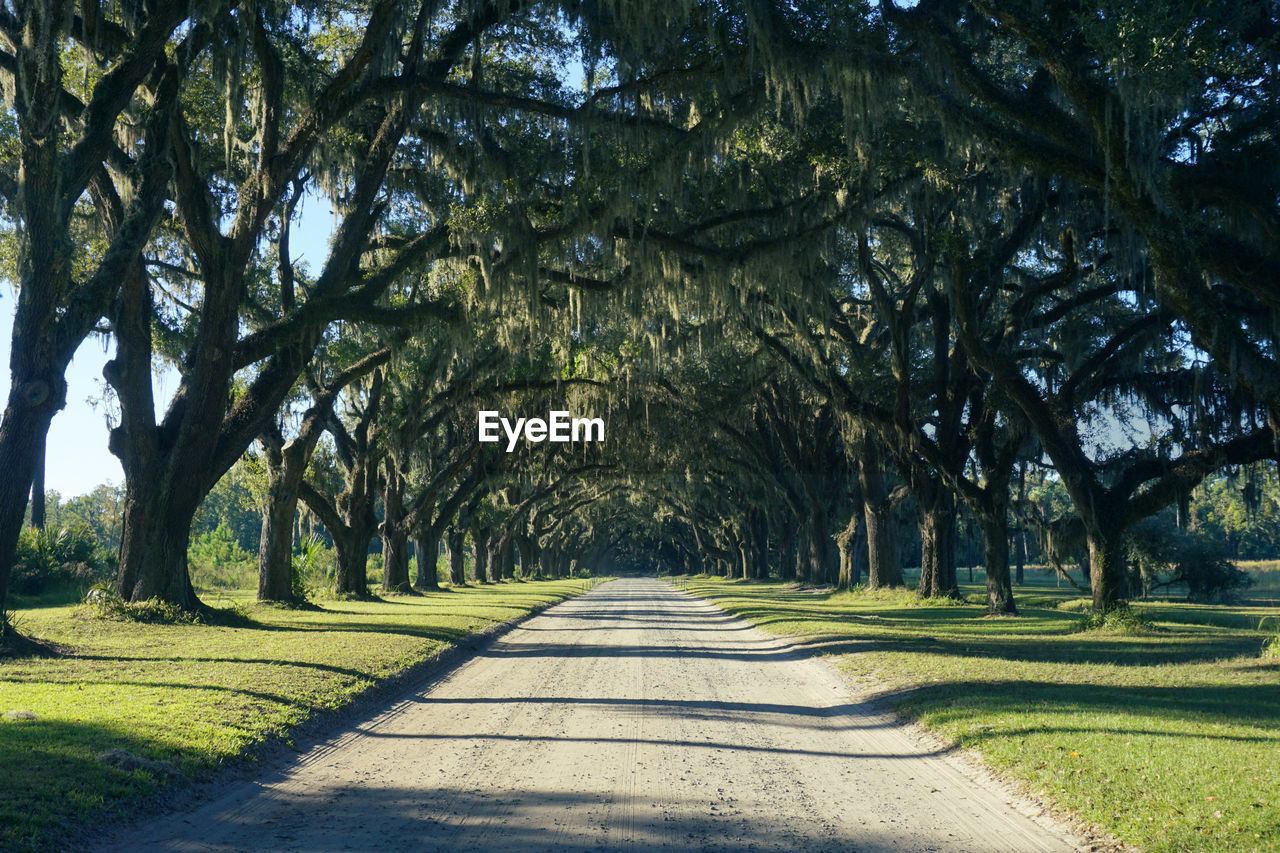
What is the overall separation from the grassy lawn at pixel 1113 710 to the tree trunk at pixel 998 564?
2.62 meters

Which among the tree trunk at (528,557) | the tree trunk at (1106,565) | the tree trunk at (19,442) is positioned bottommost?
the tree trunk at (528,557)

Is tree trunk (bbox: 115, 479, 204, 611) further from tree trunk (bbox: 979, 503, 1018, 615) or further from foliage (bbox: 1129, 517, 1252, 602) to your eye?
foliage (bbox: 1129, 517, 1252, 602)

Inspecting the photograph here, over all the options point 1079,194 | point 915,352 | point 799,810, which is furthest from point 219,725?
point 915,352

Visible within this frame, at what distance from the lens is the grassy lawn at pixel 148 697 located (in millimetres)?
5285

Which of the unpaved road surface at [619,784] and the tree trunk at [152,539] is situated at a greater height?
the tree trunk at [152,539]

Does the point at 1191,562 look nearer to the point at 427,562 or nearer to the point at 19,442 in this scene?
the point at 427,562

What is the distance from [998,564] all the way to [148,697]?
17.6 m

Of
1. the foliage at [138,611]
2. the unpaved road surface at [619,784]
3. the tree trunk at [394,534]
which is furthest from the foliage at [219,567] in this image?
the unpaved road surface at [619,784]

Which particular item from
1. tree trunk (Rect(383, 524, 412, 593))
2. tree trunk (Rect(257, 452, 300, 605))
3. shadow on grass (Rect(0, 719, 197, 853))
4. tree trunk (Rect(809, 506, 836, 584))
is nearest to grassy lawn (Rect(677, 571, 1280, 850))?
shadow on grass (Rect(0, 719, 197, 853))

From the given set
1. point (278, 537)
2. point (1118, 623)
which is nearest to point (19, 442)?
point (278, 537)

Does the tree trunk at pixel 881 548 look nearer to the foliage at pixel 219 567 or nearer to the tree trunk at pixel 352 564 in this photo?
the tree trunk at pixel 352 564

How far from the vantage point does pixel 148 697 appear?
27.4ft

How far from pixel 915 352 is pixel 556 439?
12283mm

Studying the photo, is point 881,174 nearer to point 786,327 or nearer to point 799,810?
point 786,327
